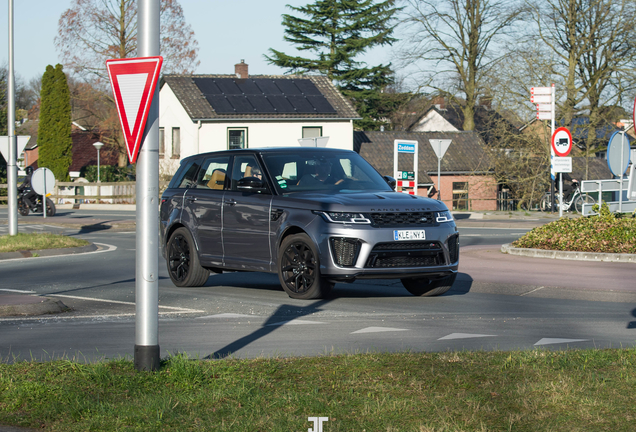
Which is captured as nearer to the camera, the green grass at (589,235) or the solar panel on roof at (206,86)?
the green grass at (589,235)

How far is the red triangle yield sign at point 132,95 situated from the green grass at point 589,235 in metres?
10.6

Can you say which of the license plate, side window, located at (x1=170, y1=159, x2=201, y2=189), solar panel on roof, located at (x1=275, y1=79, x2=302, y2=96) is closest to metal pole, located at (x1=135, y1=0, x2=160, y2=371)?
the license plate

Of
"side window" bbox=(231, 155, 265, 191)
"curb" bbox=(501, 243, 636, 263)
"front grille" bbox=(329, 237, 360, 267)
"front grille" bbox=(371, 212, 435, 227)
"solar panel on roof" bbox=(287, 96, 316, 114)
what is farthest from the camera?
→ "solar panel on roof" bbox=(287, 96, 316, 114)

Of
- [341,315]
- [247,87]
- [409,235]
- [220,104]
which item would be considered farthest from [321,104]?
[341,315]

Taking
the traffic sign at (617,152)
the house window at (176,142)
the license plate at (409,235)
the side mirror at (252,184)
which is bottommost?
the license plate at (409,235)

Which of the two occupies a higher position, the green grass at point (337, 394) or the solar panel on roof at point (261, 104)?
the solar panel on roof at point (261, 104)

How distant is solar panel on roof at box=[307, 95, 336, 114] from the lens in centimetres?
5366

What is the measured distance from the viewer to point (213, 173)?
1164 cm

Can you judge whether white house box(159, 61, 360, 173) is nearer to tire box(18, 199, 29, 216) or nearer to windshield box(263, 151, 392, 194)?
tire box(18, 199, 29, 216)

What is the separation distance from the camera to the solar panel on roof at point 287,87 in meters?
54.4

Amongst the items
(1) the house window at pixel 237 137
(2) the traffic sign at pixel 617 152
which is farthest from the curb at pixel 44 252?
(1) the house window at pixel 237 137

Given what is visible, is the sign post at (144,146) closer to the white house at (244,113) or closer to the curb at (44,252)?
the curb at (44,252)

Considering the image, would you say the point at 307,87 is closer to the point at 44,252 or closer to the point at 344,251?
the point at 44,252

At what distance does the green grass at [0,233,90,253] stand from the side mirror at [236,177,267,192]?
9.24m
